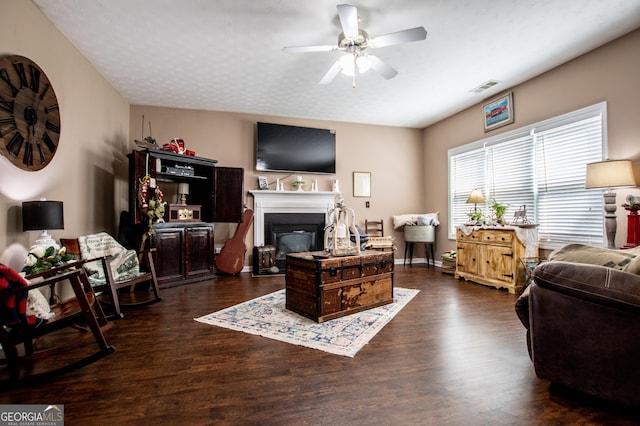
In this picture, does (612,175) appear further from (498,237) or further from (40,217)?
(40,217)

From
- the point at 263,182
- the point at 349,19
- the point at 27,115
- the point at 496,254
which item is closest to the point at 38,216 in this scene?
the point at 27,115

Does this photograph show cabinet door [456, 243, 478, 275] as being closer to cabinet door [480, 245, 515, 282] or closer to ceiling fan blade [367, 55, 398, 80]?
cabinet door [480, 245, 515, 282]

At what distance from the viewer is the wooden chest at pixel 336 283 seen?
9.00 ft

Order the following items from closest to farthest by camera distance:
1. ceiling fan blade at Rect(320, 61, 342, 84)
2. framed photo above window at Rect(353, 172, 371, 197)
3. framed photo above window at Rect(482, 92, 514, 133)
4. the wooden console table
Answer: ceiling fan blade at Rect(320, 61, 342, 84), the wooden console table, framed photo above window at Rect(482, 92, 514, 133), framed photo above window at Rect(353, 172, 371, 197)

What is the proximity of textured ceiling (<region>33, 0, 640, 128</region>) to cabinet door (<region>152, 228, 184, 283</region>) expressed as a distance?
209 cm

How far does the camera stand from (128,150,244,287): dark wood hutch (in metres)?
4.12

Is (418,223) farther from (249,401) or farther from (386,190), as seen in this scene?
(249,401)

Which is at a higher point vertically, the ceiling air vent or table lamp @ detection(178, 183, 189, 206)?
the ceiling air vent

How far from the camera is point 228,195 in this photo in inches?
198

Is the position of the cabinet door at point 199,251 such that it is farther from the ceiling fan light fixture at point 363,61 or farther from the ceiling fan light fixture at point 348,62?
the ceiling fan light fixture at point 363,61

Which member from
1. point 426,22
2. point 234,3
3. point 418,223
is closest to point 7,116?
point 234,3

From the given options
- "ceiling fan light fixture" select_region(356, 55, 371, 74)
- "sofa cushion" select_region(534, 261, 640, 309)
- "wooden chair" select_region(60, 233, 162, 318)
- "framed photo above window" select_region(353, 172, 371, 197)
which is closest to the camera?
"sofa cushion" select_region(534, 261, 640, 309)

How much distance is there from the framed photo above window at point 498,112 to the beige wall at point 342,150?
1.72 m

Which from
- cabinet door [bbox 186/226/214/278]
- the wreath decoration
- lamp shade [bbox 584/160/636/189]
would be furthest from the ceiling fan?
cabinet door [bbox 186/226/214/278]
